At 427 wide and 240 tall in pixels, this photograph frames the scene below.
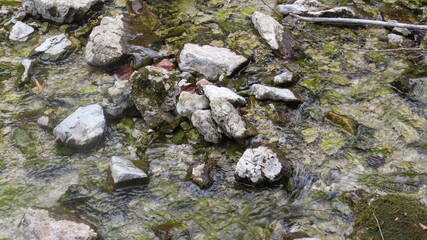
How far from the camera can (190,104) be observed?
5.39m

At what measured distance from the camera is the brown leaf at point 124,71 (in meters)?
6.49

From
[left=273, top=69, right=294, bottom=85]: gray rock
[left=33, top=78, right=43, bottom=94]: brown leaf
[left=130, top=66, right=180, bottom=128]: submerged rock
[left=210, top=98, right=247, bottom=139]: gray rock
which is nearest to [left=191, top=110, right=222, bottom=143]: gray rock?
[left=210, top=98, right=247, bottom=139]: gray rock

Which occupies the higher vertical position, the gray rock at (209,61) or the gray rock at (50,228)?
the gray rock at (209,61)

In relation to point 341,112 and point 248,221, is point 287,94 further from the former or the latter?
point 248,221

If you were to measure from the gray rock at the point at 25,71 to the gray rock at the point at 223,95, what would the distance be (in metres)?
3.16

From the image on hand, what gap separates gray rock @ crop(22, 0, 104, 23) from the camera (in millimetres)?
7902

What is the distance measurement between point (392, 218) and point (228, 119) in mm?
2247

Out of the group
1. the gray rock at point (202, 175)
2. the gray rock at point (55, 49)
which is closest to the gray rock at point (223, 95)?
the gray rock at point (202, 175)

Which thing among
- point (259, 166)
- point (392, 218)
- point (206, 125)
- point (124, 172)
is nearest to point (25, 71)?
point (124, 172)

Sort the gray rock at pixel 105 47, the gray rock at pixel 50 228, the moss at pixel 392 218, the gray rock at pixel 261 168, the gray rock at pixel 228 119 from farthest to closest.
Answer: the gray rock at pixel 105 47, the gray rock at pixel 228 119, the gray rock at pixel 261 168, the gray rock at pixel 50 228, the moss at pixel 392 218

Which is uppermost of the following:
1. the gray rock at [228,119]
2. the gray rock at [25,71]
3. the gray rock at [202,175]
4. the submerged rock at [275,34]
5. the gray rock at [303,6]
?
the gray rock at [303,6]

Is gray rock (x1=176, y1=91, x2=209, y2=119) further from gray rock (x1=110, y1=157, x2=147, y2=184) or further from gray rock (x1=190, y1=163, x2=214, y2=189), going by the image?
gray rock (x1=110, y1=157, x2=147, y2=184)

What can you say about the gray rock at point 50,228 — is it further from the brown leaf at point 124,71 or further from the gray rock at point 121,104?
the brown leaf at point 124,71

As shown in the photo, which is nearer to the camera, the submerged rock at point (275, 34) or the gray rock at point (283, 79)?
the gray rock at point (283, 79)
